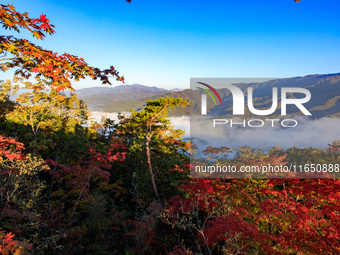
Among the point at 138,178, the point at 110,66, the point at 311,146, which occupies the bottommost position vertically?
the point at 138,178

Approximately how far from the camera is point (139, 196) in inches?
368

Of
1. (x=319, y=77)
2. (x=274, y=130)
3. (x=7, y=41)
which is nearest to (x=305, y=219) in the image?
(x=274, y=130)

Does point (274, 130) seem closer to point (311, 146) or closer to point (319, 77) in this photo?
point (311, 146)

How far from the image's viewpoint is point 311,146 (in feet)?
24.0

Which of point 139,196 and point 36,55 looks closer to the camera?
point 36,55

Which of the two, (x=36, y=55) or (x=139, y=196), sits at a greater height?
(x=36, y=55)

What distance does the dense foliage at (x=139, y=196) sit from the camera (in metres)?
3.96

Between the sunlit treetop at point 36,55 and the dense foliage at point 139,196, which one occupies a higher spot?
the sunlit treetop at point 36,55

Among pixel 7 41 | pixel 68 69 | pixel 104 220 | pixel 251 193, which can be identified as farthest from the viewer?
pixel 104 220

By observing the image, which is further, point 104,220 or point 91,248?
point 104,220

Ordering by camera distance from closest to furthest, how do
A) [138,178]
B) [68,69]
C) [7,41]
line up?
[7,41]
[68,69]
[138,178]

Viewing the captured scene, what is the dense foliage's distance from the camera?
3.96m

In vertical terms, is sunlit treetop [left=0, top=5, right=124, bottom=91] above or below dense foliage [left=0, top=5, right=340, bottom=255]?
above

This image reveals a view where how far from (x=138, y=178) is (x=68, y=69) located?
747cm
